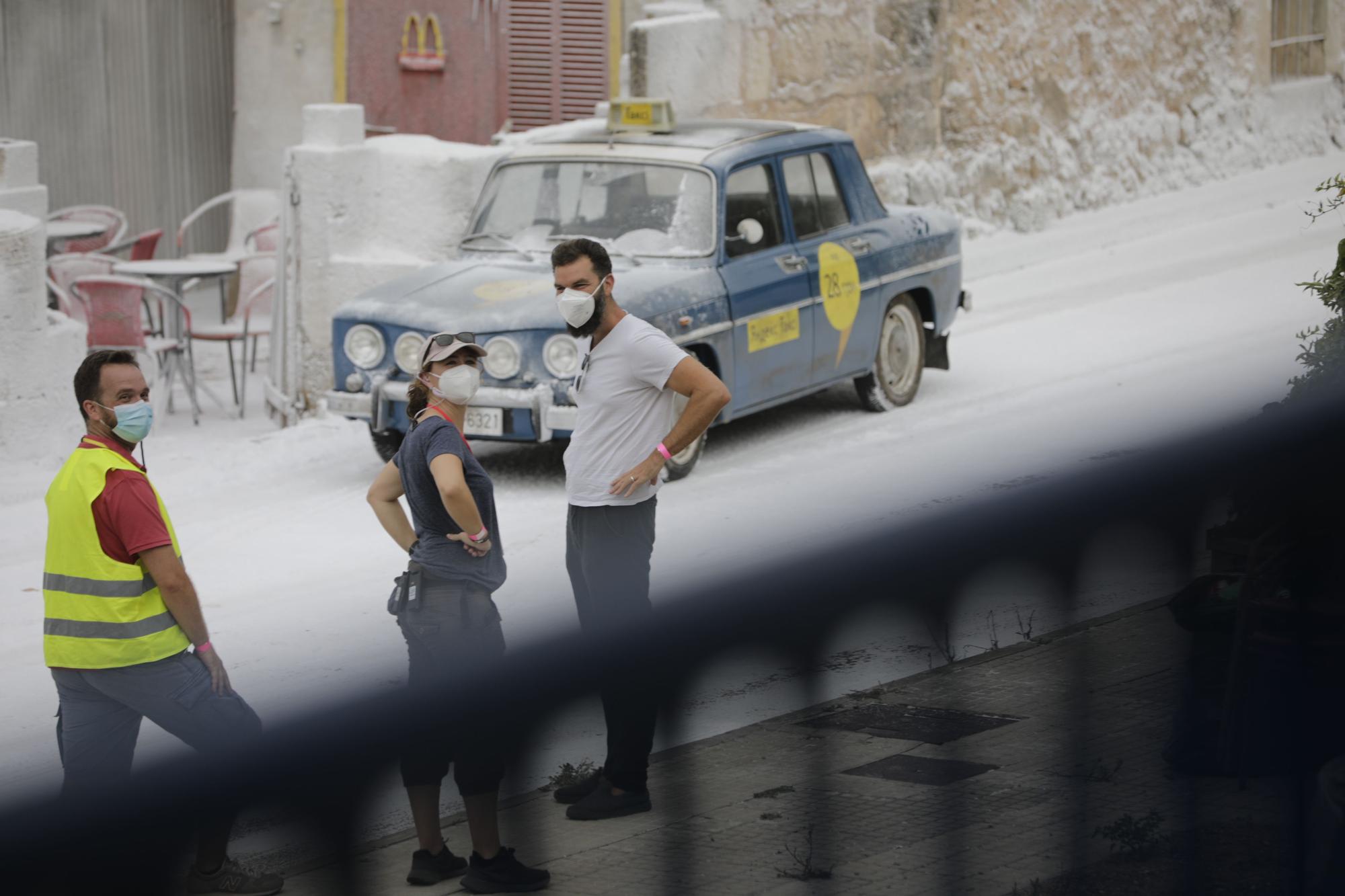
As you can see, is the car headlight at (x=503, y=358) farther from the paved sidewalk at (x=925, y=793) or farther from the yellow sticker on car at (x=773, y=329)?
the paved sidewalk at (x=925, y=793)

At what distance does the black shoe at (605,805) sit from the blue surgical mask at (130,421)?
3406 mm

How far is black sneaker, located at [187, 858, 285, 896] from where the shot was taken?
140 cm

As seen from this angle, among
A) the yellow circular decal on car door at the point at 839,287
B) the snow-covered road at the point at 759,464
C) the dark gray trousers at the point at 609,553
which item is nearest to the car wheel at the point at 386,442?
the snow-covered road at the point at 759,464

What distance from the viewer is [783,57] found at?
14719 mm

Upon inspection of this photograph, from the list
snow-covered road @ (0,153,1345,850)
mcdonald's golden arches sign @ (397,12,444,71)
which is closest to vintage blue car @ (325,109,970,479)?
snow-covered road @ (0,153,1345,850)

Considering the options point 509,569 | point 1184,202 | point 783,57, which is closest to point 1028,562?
point 509,569

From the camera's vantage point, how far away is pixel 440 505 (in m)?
5.16

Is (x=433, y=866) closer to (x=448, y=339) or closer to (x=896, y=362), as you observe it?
(x=448, y=339)

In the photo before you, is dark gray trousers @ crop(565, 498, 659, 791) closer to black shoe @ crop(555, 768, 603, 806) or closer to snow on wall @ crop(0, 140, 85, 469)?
black shoe @ crop(555, 768, 603, 806)

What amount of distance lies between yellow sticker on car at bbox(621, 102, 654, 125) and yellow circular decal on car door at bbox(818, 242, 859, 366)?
120 cm

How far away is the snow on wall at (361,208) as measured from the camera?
12.1 meters

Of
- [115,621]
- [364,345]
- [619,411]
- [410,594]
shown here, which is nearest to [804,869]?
[115,621]

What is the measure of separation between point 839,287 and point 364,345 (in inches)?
103

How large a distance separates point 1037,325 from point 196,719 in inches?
366
